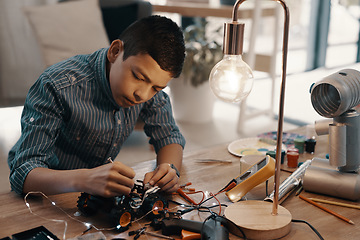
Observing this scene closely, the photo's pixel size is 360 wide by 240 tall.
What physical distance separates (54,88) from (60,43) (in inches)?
62.0

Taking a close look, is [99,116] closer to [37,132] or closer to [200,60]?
[37,132]

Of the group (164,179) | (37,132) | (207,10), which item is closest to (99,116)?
(37,132)

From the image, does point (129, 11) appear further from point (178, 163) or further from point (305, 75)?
point (305, 75)

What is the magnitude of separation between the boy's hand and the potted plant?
2.22 meters

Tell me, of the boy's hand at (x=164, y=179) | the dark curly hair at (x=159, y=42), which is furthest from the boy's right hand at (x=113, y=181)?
the dark curly hair at (x=159, y=42)

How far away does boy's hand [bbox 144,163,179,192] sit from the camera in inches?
42.1

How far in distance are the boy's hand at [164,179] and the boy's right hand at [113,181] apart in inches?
4.4

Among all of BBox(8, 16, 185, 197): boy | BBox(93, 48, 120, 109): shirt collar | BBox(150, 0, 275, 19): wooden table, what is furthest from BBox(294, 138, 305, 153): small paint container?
BBox(150, 0, 275, 19): wooden table

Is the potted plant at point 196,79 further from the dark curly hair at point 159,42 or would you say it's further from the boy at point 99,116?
the dark curly hair at point 159,42

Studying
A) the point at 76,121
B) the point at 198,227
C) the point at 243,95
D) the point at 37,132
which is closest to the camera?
the point at 198,227

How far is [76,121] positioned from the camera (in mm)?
1261

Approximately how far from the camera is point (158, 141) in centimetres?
141

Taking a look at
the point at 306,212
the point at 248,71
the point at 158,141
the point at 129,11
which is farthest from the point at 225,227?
the point at 129,11

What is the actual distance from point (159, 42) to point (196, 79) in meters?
2.19
